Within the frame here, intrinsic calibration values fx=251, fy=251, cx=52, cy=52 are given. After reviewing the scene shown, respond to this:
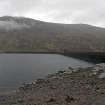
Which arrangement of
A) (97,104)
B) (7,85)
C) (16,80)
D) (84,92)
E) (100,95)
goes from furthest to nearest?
1. (16,80)
2. (7,85)
3. (84,92)
4. (100,95)
5. (97,104)

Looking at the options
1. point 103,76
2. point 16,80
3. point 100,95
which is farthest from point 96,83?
point 16,80

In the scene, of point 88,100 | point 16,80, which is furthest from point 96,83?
point 16,80

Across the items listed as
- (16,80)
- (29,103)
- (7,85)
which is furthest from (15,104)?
(16,80)

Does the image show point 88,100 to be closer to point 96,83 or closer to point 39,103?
point 39,103

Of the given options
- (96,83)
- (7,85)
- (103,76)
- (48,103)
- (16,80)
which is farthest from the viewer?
(16,80)

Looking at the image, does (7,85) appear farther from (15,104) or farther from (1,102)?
(15,104)

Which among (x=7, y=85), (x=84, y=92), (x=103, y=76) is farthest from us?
(x=7, y=85)

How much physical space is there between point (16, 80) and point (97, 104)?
44.2 meters

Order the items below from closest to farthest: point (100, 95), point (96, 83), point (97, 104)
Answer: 1. point (97, 104)
2. point (100, 95)
3. point (96, 83)

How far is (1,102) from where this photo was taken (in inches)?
1703

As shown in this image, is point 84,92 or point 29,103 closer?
point 29,103

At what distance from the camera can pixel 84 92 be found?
147 feet

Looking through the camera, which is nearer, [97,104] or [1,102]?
[97,104]

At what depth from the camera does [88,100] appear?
37438 millimetres
